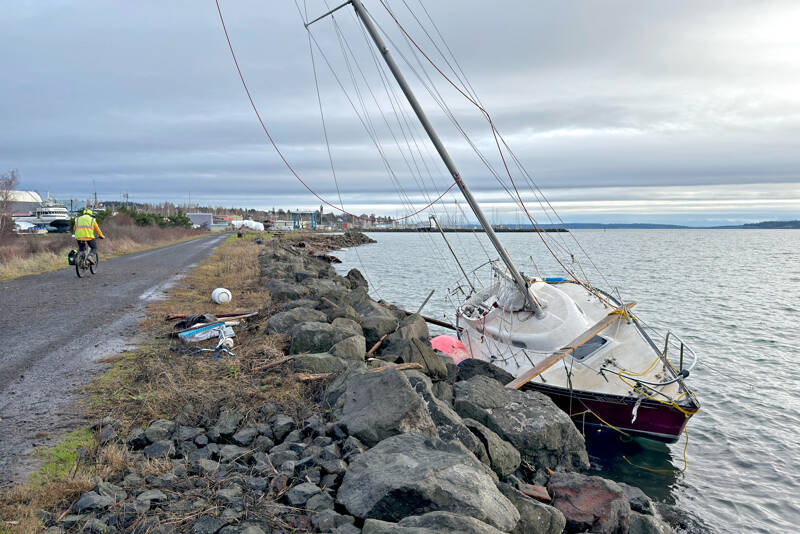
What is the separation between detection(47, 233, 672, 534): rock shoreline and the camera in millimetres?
4613

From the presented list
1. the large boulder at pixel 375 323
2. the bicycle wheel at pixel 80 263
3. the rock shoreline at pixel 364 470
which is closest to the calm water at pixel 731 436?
the rock shoreline at pixel 364 470

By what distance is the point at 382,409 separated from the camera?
641 centimetres

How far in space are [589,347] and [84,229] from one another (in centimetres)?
1866

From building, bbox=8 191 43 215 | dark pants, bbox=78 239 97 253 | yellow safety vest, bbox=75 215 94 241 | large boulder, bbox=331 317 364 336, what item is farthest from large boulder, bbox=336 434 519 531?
building, bbox=8 191 43 215

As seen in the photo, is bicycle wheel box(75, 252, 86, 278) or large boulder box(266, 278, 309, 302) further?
bicycle wheel box(75, 252, 86, 278)

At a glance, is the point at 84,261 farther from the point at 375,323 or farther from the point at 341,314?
the point at 375,323

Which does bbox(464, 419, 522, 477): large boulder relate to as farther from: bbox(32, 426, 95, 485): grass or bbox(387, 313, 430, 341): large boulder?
bbox(387, 313, 430, 341): large boulder

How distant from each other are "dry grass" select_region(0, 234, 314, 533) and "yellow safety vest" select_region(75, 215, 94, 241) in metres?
10.2

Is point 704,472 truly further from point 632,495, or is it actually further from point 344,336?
point 344,336

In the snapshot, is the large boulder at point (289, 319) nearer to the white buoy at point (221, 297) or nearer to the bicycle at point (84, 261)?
the white buoy at point (221, 297)

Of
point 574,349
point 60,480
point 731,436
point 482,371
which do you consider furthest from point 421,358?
point 731,436

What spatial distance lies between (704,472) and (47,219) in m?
92.1

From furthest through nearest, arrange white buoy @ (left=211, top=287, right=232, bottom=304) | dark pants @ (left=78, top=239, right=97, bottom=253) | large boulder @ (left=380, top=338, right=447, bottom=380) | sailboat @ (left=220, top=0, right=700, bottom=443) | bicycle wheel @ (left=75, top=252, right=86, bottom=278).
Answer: dark pants @ (left=78, top=239, right=97, bottom=253) → bicycle wheel @ (left=75, top=252, right=86, bottom=278) → white buoy @ (left=211, top=287, right=232, bottom=304) → sailboat @ (left=220, top=0, right=700, bottom=443) → large boulder @ (left=380, top=338, right=447, bottom=380)

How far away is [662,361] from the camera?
1189 centimetres
